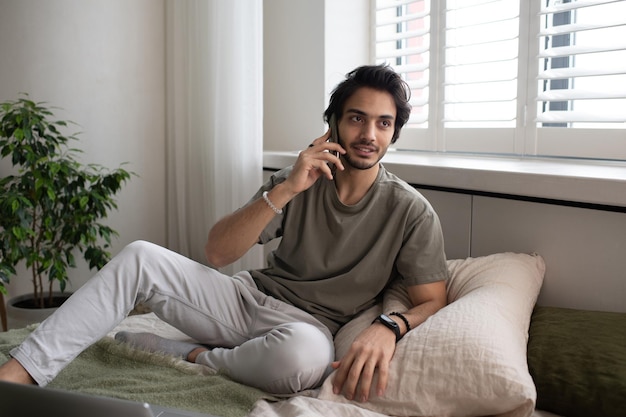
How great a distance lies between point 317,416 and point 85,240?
1.47 metres

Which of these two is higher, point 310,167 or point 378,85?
point 378,85

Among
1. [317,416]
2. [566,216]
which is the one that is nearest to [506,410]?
[317,416]

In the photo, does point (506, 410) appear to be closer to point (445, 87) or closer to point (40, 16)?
point (445, 87)

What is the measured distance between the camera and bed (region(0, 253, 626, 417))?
4.26 ft

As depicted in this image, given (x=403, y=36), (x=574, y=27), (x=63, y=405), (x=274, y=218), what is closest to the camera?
(x=63, y=405)

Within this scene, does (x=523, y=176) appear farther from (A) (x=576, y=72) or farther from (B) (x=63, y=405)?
(B) (x=63, y=405)

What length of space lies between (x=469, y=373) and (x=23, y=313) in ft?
5.86

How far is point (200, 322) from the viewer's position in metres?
1.70

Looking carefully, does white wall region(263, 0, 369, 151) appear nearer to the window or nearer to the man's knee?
the window

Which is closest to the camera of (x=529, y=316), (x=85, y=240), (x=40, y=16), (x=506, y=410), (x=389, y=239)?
(x=506, y=410)

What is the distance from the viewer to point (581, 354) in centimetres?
137

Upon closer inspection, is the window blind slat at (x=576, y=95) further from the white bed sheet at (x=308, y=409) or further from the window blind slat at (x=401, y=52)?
the white bed sheet at (x=308, y=409)

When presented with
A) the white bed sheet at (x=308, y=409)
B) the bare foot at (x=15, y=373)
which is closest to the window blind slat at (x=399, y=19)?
the white bed sheet at (x=308, y=409)

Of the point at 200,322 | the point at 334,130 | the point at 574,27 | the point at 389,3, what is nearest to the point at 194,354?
the point at 200,322
